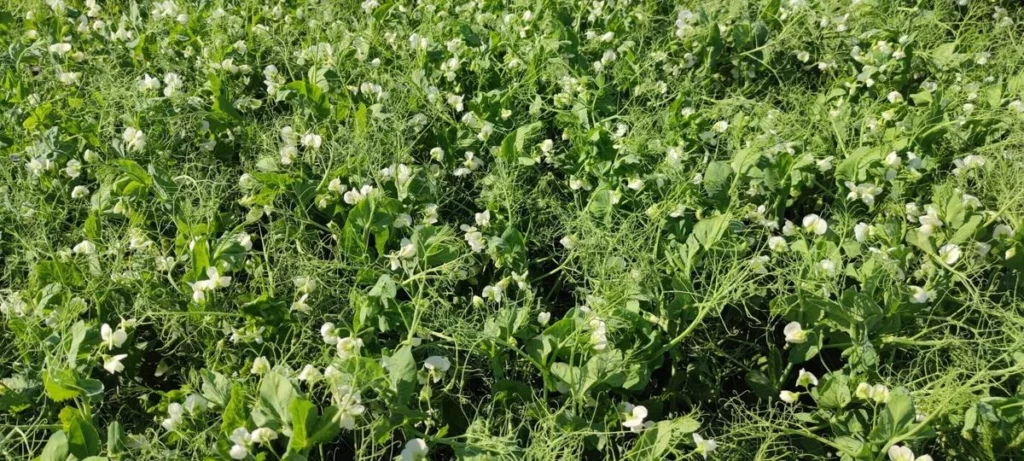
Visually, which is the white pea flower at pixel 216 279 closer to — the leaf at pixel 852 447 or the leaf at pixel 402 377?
the leaf at pixel 402 377

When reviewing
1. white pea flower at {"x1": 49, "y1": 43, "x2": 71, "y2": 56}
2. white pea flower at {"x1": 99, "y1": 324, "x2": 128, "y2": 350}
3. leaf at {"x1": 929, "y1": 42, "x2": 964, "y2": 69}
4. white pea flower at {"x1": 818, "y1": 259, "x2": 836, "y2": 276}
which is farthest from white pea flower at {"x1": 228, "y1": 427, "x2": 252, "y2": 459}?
leaf at {"x1": 929, "y1": 42, "x2": 964, "y2": 69}

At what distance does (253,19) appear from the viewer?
221 centimetres

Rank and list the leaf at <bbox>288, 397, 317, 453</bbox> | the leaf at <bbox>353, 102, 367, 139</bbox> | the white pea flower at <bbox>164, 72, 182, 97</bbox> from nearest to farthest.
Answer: the leaf at <bbox>288, 397, 317, 453</bbox> < the leaf at <bbox>353, 102, 367, 139</bbox> < the white pea flower at <bbox>164, 72, 182, 97</bbox>

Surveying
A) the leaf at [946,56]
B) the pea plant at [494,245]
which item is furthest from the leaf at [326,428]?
the leaf at [946,56]

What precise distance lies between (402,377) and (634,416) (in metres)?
0.38

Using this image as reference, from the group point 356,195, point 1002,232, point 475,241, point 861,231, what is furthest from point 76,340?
point 1002,232

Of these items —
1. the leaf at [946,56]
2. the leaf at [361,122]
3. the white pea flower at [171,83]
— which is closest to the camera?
the leaf at [361,122]

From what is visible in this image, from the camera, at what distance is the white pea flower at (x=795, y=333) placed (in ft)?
4.49

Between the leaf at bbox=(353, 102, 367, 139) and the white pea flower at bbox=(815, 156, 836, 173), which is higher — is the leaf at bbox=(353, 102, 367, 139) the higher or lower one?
the higher one

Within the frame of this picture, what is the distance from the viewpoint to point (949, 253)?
4.82 ft

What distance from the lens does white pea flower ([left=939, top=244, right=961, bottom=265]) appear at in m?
1.46

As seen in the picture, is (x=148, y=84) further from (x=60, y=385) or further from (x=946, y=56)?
(x=946, y=56)

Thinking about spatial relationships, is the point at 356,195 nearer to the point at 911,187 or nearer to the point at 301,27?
the point at 301,27

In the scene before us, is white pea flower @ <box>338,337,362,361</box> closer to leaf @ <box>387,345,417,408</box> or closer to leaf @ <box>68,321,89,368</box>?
leaf @ <box>387,345,417,408</box>
